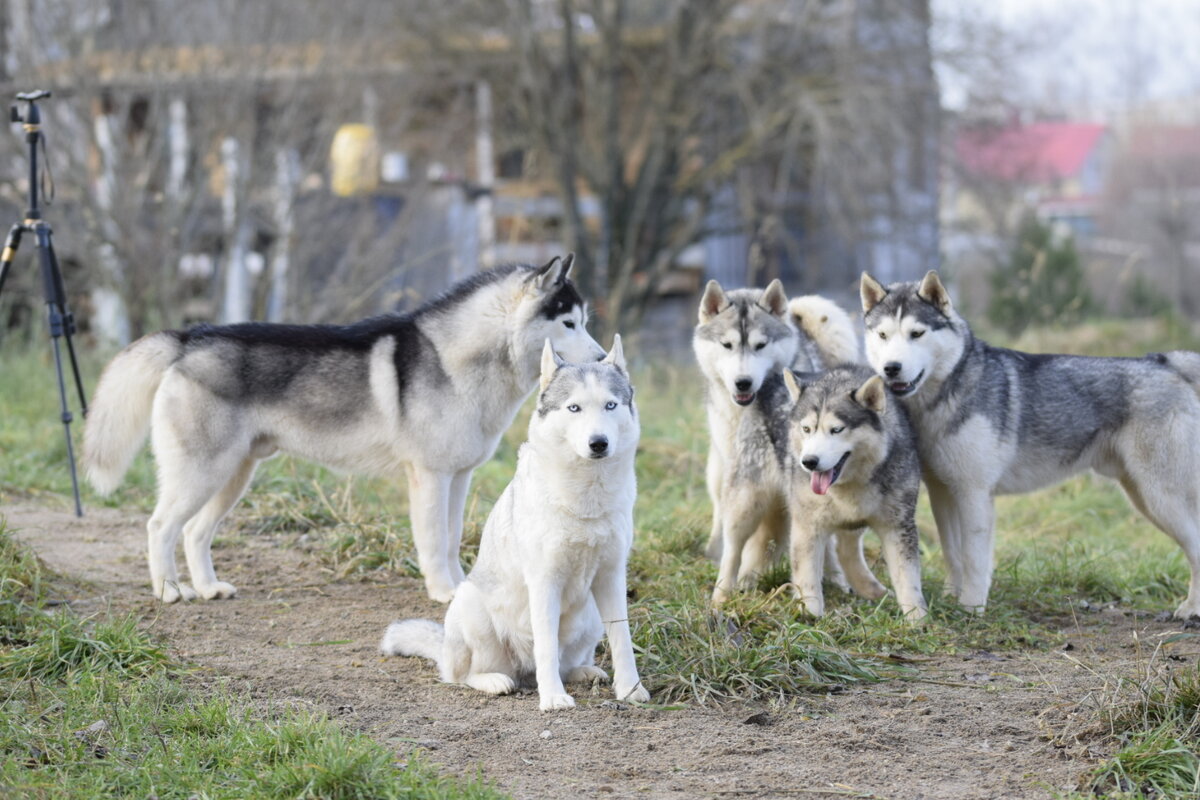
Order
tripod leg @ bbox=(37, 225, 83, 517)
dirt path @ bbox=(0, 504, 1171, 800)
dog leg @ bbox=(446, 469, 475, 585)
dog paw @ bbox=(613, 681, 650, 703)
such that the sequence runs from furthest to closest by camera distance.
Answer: tripod leg @ bbox=(37, 225, 83, 517)
dog leg @ bbox=(446, 469, 475, 585)
dog paw @ bbox=(613, 681, 650, 703)
dirt path @ bbox=(0, 504, 1171, 800)

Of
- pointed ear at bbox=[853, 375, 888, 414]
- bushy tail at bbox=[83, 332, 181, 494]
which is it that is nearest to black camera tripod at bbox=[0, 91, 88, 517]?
bushy tail at bbox=[83, 332, 181, 494]

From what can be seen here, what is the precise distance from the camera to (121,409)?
18.8 feet

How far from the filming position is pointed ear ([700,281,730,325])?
5805 millimetres

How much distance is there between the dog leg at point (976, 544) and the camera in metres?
5.39

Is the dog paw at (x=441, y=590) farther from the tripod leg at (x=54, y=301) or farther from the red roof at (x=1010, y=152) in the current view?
the red roof at (x=1010, y=152)

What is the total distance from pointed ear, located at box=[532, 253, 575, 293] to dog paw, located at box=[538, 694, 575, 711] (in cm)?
230

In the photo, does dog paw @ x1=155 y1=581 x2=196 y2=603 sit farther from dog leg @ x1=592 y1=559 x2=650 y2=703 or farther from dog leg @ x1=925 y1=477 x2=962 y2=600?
dog leg @ x1=925 y1=477 x2=962 y2=600

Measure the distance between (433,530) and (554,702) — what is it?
174 cm

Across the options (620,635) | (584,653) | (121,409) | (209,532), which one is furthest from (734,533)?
(121,409)

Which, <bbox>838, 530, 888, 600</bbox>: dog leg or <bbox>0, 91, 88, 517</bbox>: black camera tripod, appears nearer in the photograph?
<bbox>838, 530, 888, 600</bbox>: dog leg

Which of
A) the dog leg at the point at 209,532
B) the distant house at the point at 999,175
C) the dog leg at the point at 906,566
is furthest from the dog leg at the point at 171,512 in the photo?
the distant house at the point at 999,175

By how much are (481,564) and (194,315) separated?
28.4ft

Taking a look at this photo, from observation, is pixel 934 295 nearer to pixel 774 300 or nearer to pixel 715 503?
pixel 774 300

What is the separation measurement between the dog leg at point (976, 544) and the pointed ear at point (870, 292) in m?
0.95
